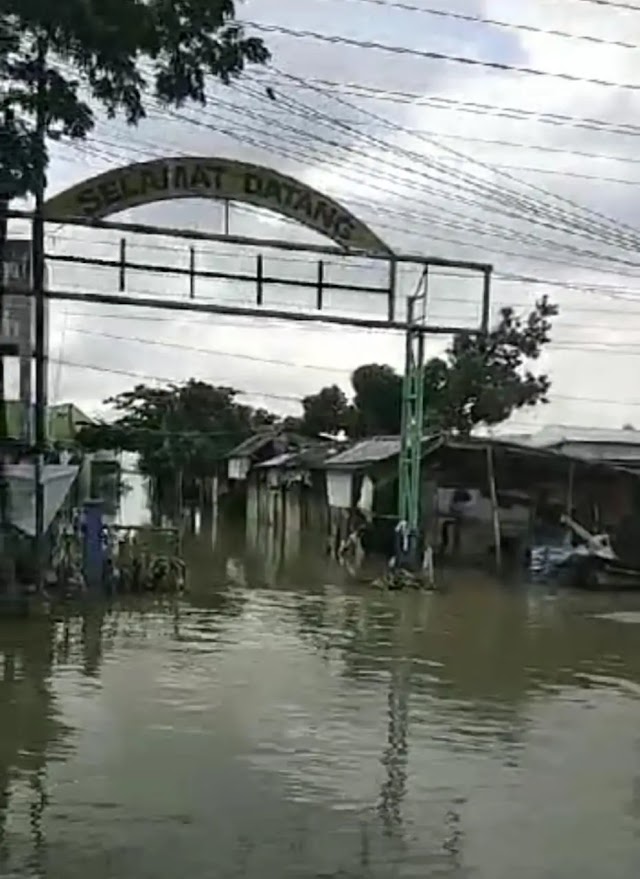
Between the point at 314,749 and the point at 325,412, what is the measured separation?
56.8m

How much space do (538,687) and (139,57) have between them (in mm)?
7102

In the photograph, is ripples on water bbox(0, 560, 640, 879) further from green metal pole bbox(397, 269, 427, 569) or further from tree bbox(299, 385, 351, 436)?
tree bbox(299, 385, 351, 436)

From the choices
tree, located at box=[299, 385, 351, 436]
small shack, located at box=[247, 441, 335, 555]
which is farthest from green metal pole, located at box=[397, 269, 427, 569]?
tree, located at box=[299, 385, 351, 436]

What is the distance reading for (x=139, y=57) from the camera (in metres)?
13.9

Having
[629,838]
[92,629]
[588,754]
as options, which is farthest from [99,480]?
[629,838]

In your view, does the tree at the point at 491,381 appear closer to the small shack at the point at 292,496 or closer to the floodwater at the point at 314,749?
the small shack at the point at 292,496

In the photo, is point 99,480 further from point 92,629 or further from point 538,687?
point 538,687

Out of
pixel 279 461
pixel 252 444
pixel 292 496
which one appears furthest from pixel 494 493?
pixel 252 444

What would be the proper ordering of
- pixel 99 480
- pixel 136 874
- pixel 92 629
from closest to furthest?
pixel 136 874, pixel 92 629, pixel 99 480

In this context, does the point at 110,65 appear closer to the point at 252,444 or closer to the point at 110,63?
the point at 110,63

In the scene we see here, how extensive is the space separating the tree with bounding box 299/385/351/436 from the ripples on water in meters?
47.1

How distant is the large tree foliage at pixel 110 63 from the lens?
42.7ft

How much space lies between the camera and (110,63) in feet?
44.0

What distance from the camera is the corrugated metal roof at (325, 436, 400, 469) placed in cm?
3416
